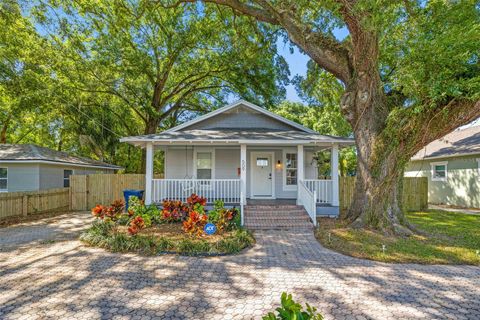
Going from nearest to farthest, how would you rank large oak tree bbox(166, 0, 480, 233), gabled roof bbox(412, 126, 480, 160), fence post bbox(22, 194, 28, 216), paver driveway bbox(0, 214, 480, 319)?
paver driveway bbox(0, 214, 480, 319), large oak tree bbox(166, 0, 480, 233), fence post bbox(22, 194, 28, 216), gabled roof bbox(412, 126, 480, 160)

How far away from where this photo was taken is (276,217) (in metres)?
9.37

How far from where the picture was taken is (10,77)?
1445cm

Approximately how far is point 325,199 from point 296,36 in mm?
6165

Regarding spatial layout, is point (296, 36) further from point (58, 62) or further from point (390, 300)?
point (58, 62)

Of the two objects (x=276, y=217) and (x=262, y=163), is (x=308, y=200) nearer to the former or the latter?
(x=276, y=217)

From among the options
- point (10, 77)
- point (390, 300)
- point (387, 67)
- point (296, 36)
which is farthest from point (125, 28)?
point (390, 300)

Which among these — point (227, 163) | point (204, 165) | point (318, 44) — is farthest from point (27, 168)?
point (318, 44)

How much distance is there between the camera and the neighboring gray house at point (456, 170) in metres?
13.8

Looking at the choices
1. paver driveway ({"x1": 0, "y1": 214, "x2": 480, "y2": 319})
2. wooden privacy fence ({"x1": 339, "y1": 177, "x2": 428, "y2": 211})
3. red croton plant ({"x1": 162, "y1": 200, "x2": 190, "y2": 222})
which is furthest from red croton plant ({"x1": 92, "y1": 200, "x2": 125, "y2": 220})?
wooden privacy fence ({"x1": 339, "y1": 177, "x2": 428, "y2": 211})

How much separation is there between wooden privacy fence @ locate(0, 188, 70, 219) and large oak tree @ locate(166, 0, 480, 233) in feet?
37.4

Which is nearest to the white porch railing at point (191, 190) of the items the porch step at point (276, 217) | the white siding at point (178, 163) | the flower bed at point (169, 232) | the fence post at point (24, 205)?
the white siding at point (178, 163)

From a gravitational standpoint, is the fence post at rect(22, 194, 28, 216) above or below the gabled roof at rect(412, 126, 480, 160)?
below

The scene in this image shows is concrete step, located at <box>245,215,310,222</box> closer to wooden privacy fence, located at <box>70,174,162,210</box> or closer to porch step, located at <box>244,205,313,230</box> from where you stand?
porch step, located at <box>244,205,313,230</box>

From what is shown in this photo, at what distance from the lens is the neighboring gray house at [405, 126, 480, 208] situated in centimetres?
1382
